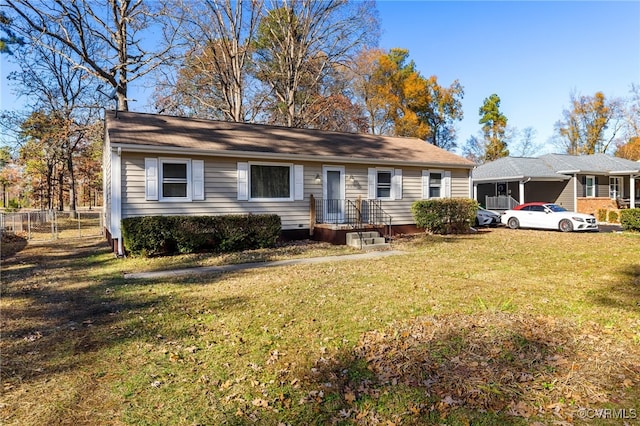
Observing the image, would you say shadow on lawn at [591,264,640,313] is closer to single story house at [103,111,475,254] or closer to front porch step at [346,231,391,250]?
front porch step at [346,231,391,250]

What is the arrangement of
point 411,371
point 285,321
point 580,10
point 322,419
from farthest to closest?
point 580,10 → point 285,321 → point 411,371 → point 322,419

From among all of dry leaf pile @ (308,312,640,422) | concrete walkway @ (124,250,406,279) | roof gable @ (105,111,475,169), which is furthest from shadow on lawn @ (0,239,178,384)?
roof gable @ (105,111,475,169)

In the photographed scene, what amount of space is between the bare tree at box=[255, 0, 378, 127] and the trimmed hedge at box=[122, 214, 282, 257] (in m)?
15.6

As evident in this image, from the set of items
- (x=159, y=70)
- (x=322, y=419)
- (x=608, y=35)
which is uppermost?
(x=159, y=70)

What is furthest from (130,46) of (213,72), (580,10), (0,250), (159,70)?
(580,10)

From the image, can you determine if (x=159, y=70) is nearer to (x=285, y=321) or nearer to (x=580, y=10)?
(x=580, y=10)

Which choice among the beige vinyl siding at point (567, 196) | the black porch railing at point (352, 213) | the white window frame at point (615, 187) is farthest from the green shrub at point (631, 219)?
the white window frame at point (615, 187)

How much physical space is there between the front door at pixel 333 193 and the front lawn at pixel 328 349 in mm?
6330

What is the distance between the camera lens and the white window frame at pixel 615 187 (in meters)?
25.5

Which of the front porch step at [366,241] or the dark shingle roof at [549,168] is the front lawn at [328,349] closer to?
the front porch step at [366,241]

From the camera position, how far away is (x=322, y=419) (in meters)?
3.05

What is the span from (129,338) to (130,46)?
74.9 feet

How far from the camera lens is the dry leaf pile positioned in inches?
127

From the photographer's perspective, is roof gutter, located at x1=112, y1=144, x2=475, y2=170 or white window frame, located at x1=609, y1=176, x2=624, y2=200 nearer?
roof gutter, located at x1=112, y1=144, x2=475, y2=170
